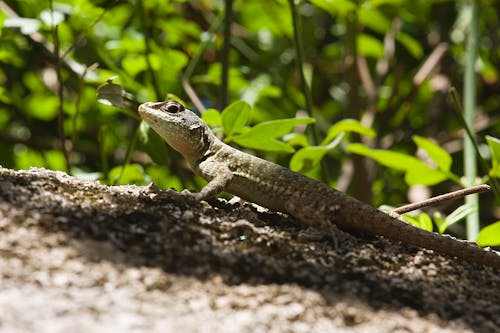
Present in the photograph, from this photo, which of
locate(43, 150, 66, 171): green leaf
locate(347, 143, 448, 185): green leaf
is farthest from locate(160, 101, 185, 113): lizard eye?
locate(43, 150, 66, 171): green leaf

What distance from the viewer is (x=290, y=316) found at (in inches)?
89.7

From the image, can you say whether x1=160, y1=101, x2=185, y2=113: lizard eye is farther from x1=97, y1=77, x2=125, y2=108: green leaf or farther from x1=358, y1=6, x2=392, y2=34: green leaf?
x1=358, y1=6, x2=392, y2=34: green leaf

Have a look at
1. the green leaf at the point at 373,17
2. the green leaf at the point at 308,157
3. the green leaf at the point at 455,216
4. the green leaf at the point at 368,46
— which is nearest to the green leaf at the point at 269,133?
the green leaf at the point at 308,157

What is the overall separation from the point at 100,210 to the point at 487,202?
5.11 metres

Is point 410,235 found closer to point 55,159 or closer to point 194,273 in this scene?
point 194,273

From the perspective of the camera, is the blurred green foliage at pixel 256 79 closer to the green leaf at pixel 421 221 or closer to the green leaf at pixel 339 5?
the green leaf at pixel 339 5

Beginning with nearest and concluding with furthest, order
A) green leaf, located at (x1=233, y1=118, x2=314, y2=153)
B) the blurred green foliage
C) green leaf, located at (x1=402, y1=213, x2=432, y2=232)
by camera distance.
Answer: green leaf, located at (x1=233, y1=118, x2=314, y2=153), green leaf, located at (x1=402, y1=213, x2=432, y2=232), the blurred green foliage

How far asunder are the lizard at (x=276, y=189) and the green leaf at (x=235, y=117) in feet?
0.96

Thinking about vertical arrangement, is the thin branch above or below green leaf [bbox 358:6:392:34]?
below

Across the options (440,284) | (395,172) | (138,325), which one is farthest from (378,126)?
(138,325)

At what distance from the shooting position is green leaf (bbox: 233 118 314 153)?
3584 mm

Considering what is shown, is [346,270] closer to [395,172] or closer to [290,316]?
[290,316]

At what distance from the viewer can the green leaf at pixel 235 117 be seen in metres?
3.66

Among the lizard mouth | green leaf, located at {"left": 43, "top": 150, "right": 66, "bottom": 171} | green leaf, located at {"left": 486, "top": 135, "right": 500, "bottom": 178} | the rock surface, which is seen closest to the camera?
the rock surface
